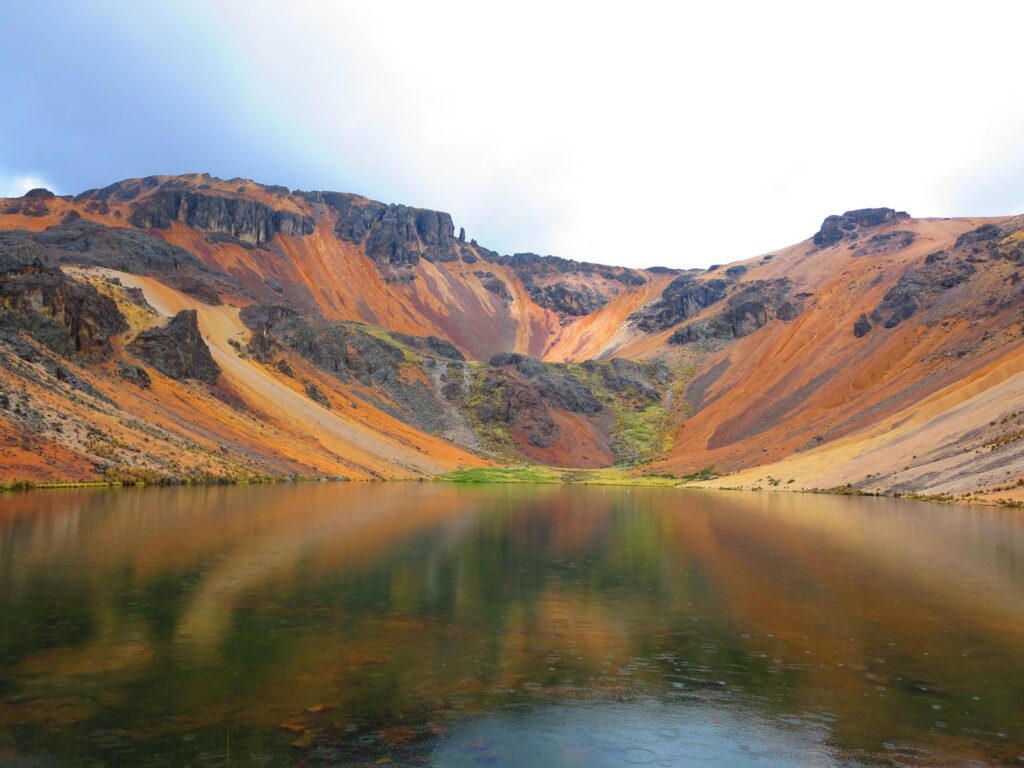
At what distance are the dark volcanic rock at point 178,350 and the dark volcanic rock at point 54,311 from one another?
4799 millimetres

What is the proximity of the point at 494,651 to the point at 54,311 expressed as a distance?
285ft

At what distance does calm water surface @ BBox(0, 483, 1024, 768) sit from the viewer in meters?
11.6

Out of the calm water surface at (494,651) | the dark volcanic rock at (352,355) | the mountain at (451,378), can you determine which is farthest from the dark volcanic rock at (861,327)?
the calm water surface at (494,651)

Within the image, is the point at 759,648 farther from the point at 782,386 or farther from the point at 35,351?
the point at 782,386

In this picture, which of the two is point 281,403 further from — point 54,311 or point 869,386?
point 869,386

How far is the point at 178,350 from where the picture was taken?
9738 cm

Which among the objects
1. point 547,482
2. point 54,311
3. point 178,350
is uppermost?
point 54,311

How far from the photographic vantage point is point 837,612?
71.5 ft

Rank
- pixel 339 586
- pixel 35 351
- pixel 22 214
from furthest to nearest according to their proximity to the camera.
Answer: pixel 22 214 → pixel 35 351 → pixel 339 586

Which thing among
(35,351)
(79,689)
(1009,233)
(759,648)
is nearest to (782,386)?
(1009,233)

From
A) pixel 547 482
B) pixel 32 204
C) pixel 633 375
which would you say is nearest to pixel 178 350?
pixel 547 482

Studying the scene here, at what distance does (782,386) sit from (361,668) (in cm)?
13397

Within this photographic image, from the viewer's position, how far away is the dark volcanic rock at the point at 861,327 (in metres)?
140

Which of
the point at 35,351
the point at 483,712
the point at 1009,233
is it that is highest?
the point at 1009,233
